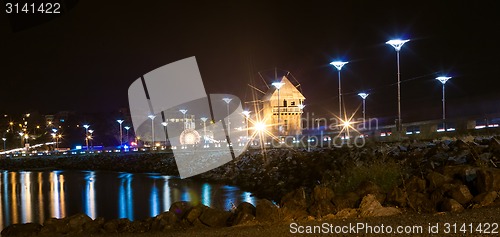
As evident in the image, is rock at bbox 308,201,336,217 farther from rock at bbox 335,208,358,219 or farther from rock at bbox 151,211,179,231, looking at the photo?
rock at bbox 151,211,179,231

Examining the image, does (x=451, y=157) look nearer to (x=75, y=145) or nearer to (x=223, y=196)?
(x=223, y=196)

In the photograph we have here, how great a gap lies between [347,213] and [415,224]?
236 cm

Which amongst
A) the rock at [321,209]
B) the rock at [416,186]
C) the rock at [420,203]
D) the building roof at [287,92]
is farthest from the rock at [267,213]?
the building roof at [287,92]

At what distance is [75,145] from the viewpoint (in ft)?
417

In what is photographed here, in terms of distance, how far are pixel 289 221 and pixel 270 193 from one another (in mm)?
13486

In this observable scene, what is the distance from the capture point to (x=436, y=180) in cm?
1264

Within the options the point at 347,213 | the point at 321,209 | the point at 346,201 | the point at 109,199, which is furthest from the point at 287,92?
the point at 347,213

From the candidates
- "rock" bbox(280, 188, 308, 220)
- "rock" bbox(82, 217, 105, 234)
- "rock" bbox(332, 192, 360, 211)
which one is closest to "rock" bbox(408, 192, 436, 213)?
"rock" bbox(332, 192, 360, 211)

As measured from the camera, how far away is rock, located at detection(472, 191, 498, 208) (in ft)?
35.8

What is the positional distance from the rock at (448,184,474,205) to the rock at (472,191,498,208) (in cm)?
18

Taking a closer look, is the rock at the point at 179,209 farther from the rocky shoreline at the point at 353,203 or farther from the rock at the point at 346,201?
the rock at the point at 346,201

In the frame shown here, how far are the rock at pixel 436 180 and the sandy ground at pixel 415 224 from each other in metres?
2.11

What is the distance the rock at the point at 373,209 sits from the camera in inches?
432

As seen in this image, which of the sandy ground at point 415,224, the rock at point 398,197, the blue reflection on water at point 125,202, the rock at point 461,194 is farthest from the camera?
the blue reflection on water at point 125,202
